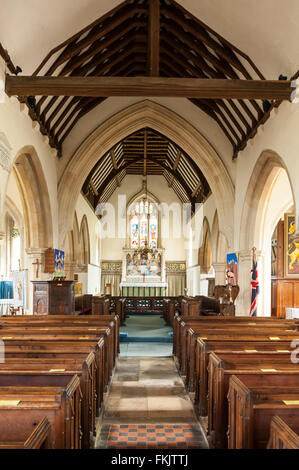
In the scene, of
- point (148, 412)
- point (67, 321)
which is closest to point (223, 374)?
point (148, 412)

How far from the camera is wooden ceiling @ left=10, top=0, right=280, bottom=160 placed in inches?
286

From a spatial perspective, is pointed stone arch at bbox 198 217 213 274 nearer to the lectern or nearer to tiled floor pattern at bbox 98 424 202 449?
the lectern

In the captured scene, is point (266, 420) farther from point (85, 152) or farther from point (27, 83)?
point (85, 152)

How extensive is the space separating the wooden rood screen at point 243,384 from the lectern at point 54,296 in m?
3.00

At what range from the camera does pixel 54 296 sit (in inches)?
308

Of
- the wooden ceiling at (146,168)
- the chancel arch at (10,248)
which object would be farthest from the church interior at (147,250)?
the chancel arch at (10,248)

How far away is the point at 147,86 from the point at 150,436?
15.9 feet

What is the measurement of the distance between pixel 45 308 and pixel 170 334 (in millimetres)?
2481

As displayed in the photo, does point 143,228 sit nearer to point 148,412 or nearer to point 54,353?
point 148,412

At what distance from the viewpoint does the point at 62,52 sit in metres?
7.62

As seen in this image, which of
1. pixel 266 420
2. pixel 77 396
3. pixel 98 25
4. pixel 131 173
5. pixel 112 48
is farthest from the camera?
pixel 131 173

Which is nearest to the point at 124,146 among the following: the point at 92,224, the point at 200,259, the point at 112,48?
the point at 92,224

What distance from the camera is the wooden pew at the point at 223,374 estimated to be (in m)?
2.94

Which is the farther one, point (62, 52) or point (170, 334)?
point (170, 334)
